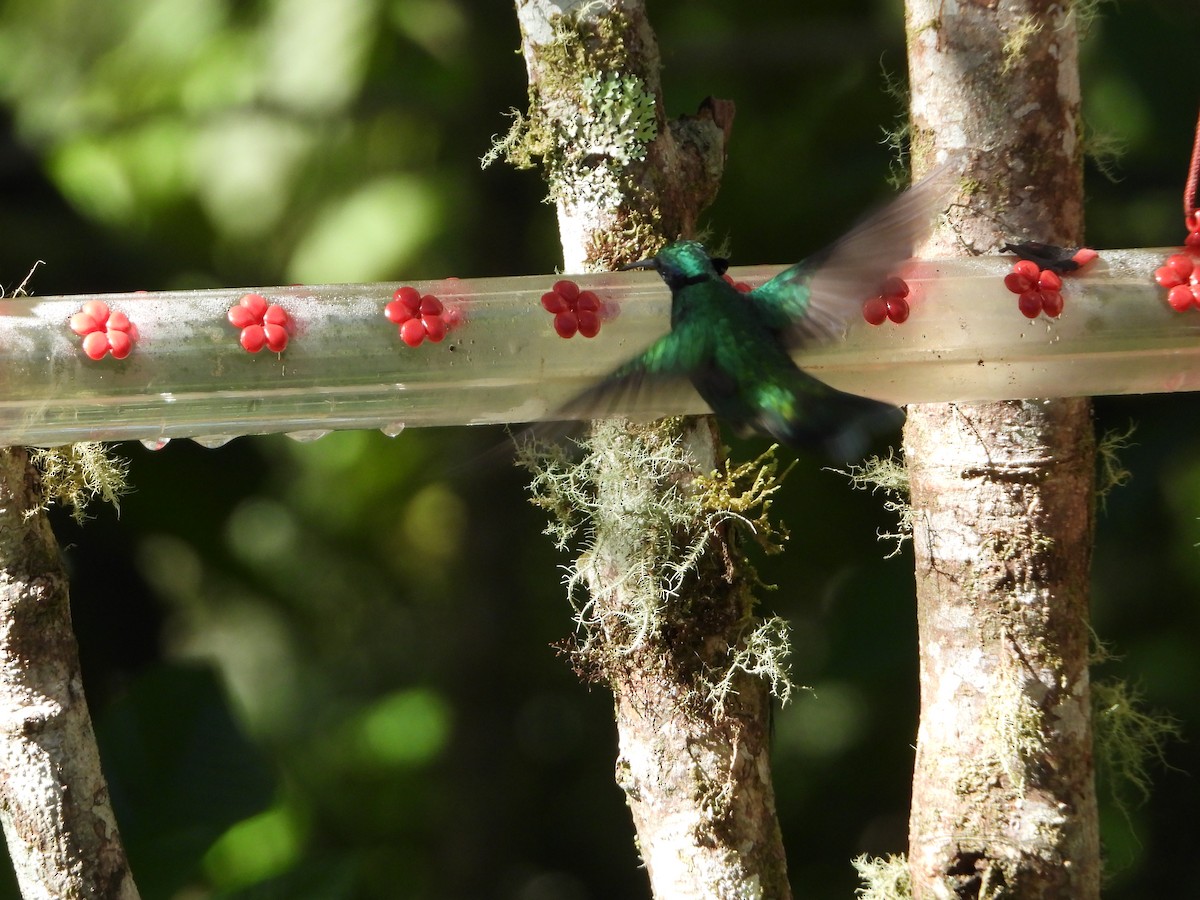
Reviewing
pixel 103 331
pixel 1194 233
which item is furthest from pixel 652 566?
pixel 1194 233

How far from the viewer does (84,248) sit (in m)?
2.91

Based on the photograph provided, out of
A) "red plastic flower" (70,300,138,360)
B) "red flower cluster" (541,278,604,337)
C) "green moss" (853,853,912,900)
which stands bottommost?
"green moss" (853,853,912,900)

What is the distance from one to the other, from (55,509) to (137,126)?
0.95m

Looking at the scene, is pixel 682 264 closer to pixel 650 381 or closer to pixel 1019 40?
pixel 650 381

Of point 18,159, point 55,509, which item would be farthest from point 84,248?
point 55,509

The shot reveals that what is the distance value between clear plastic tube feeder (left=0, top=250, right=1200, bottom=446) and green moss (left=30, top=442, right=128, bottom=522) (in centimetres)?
20

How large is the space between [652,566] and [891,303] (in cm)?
46

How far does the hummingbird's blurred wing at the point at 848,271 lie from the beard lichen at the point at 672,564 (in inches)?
6.9

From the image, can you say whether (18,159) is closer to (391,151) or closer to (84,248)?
(84,248)

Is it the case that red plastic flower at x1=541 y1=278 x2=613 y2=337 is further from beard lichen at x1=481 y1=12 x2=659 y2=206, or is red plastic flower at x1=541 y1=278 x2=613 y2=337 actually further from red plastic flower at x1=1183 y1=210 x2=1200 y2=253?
red plastic flower at x1=1183 y1=210 x2=1200 y2=253

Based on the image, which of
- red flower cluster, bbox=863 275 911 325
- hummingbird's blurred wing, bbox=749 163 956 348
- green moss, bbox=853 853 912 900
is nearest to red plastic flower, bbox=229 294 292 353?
hummingbird's blurred wing, bbox=749 163 956 348

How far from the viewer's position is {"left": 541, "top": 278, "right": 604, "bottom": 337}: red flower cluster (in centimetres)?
153

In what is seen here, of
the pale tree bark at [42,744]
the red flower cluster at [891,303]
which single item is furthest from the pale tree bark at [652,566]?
the pale tree bark at [42,744]

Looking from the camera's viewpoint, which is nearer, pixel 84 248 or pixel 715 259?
pixel 715 259
